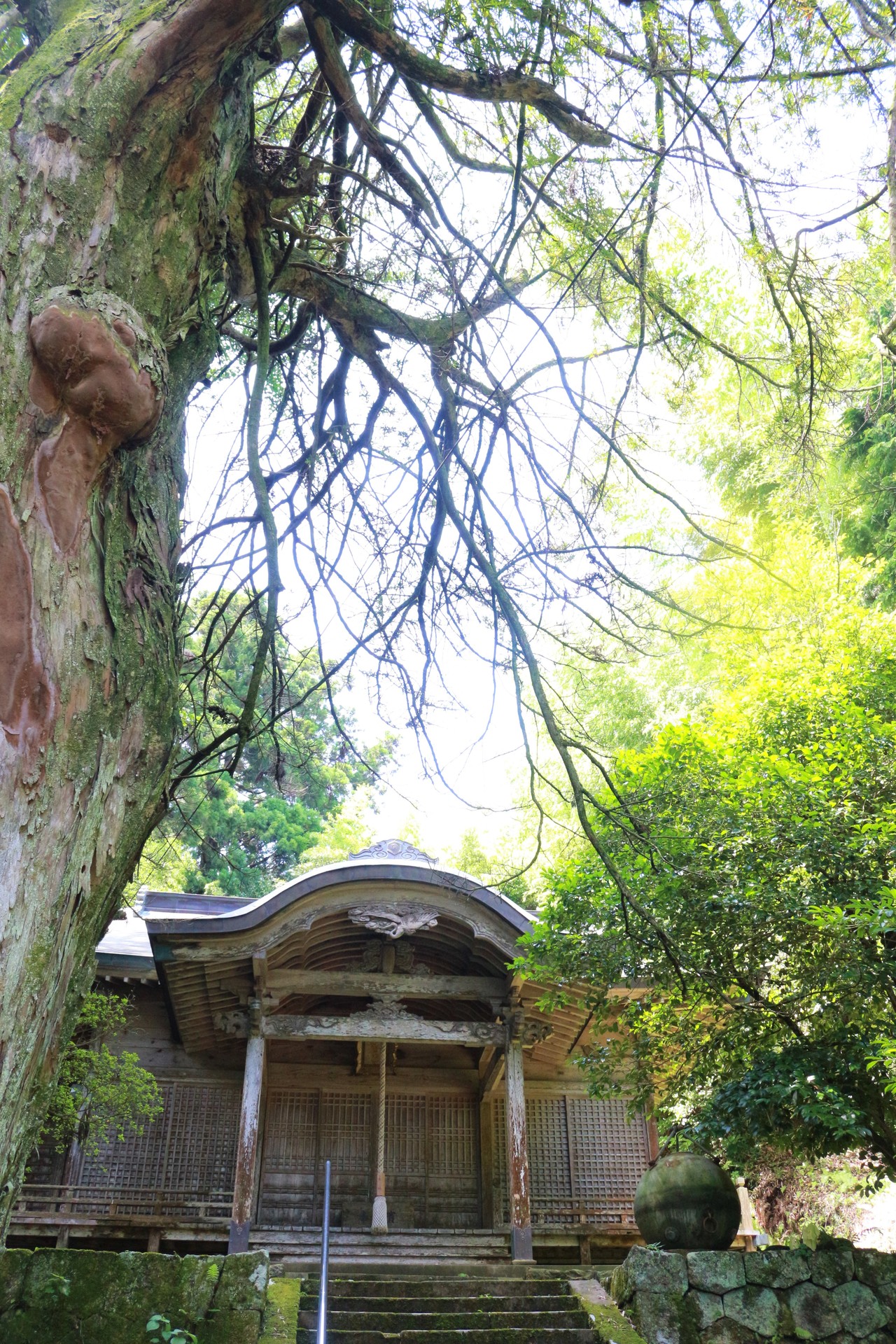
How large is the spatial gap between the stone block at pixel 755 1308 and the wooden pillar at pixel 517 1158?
2388 mm

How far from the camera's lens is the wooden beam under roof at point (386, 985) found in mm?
9484

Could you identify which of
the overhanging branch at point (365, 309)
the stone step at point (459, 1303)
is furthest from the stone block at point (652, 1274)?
the overhanging branch at point (365, 309)

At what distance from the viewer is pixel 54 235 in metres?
1.88

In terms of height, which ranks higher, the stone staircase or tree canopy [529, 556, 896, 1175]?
tree canopy [529, 556, 896, 1175]

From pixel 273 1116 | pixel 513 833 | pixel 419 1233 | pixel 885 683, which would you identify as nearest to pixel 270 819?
pixel 513 833

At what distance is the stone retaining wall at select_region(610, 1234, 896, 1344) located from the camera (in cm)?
613

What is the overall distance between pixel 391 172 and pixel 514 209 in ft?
2.29

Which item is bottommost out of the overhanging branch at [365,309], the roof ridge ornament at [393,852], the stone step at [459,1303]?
the stone step at [459,1303]

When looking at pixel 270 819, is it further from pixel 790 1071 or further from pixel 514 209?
pixel 514 209

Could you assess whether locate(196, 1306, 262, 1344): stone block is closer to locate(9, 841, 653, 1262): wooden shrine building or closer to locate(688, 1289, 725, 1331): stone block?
locate(9, 841, 653, 1262): wooden shrine building

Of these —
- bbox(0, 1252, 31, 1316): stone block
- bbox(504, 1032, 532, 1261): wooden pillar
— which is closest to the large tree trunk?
bbox(0, 1252, 31, 1316): stone block

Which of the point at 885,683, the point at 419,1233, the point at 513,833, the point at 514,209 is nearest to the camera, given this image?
the point at 514,209

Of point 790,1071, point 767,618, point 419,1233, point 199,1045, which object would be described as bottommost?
point 419,1233

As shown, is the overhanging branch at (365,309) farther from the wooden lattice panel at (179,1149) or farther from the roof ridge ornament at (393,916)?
the wooden lattice panel at (179,1149)
